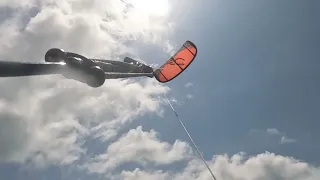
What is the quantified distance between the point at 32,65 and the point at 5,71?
83cm

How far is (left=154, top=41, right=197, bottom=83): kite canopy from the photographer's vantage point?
28.1 m

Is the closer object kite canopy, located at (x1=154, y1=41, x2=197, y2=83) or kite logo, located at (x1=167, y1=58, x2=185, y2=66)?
kite canopy, located at (x1=154, y1=41, x2=197, y2=83)

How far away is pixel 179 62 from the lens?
3216 cm

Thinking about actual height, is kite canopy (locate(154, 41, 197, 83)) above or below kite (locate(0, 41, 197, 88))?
above

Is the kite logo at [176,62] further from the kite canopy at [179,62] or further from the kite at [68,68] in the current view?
the kite at [68,68]

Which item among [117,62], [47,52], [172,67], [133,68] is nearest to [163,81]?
[172,67]

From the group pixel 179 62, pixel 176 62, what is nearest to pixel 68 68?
pixel 176 62

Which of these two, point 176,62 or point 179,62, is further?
→ point 179,62

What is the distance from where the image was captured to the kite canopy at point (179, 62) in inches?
1107

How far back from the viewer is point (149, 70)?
23031 mm

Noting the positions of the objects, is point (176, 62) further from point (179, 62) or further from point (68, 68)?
point (68, 68)

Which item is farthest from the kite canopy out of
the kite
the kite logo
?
the kite

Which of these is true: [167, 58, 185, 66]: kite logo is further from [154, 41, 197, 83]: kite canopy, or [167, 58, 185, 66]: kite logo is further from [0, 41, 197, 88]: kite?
[0, 41, 197, 88]: kite

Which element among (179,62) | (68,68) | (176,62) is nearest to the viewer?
(68,68)
